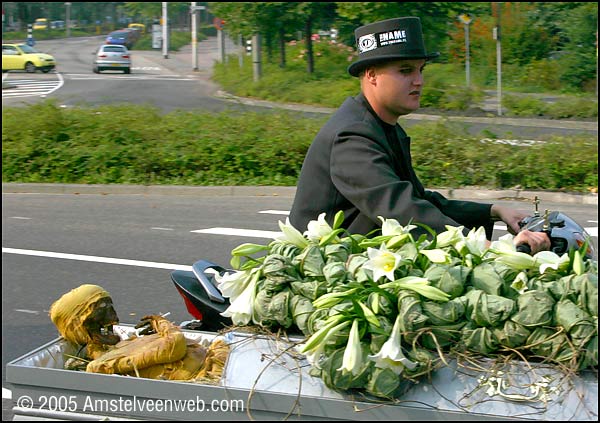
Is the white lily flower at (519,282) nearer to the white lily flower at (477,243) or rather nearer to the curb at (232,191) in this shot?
the white lily flower at (477,243)

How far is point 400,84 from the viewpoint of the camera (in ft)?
13.3

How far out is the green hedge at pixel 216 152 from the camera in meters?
13.9

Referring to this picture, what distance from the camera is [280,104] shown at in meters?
30.5

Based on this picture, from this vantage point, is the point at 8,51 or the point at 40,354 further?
the point at 8,51

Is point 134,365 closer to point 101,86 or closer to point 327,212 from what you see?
point 327,212

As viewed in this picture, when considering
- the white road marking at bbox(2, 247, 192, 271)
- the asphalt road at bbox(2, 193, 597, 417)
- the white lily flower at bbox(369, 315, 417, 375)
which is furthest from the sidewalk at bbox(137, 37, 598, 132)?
Result: the white lily flower at bbox(369, 315, 417, 375)

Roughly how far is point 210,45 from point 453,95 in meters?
54.5

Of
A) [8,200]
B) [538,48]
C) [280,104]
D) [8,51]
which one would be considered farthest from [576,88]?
[8,51]

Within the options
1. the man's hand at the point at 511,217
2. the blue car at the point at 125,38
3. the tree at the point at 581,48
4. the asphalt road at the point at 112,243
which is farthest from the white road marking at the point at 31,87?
the man's hand at the point at 511,217

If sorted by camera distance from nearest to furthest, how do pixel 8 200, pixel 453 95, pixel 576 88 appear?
1. pixel 8 200
2. pixel 453 95
3. pixel 576 88

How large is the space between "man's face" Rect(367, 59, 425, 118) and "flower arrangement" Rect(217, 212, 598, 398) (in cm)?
96

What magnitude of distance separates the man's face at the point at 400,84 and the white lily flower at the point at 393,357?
1386 millimetres

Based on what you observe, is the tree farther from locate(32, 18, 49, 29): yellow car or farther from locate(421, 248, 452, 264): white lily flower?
locate(32, 18, 49, 29): yellow car

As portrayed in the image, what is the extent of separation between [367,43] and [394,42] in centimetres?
13
